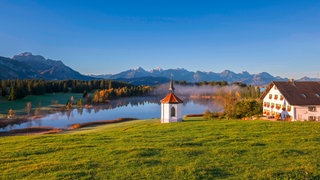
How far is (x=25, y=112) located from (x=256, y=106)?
65.3 m

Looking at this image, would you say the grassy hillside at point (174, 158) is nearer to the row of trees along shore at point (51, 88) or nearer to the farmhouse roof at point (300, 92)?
the farmhouse roof at point (300, 92)

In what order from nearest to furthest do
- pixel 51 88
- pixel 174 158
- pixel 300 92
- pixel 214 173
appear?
pixel 214 173, pixel 174 158, pixel 300 92, pixel 51 88

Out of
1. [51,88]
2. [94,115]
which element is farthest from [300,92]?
[51,88]

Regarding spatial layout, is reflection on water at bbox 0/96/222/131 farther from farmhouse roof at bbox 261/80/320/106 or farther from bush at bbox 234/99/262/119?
farmhouse roof at bbox 261/80/320/106

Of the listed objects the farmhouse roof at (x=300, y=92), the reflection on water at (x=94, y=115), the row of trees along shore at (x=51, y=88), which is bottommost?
the reflection on water at (x=94, y=115)

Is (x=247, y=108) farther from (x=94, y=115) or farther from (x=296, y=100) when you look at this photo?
(x=94, y=115)

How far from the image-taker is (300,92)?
40906 mm

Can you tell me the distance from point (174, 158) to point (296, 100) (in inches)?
1337

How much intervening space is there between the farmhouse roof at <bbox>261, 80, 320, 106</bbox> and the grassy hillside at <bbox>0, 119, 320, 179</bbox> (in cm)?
2457

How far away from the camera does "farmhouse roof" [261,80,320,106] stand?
129 ft

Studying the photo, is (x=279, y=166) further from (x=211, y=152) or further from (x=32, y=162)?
(x=32, y=162)

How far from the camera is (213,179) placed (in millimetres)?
9406

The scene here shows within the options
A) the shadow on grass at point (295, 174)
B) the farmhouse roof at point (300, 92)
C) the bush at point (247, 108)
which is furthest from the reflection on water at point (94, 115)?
the shadow on grass at point (295, 174)

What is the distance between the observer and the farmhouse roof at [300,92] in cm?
3922
